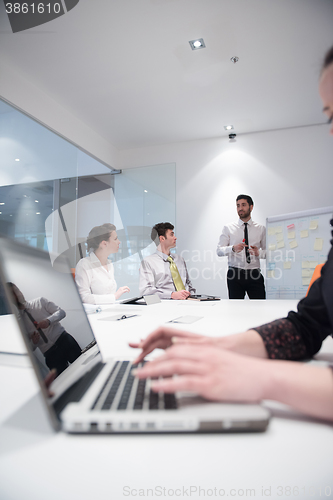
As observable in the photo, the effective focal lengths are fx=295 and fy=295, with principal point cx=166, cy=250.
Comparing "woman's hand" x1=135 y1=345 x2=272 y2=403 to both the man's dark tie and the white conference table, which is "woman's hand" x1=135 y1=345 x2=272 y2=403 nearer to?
the white conference table

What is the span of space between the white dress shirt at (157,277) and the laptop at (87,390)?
1986mm

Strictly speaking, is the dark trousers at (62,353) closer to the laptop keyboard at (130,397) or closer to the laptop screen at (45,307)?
the laptop screen at (45,307)

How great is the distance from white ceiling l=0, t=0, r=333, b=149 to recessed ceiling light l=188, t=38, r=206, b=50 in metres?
0.04

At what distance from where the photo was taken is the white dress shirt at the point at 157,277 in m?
2.66

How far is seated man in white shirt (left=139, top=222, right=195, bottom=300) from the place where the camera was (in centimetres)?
268

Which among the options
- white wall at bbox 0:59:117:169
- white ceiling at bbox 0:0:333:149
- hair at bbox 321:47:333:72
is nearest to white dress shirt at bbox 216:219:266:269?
white ceiling at bbox 0:0:333:149

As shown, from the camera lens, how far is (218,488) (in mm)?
313

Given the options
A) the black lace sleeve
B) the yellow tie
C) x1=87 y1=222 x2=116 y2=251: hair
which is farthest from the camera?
the yellow tie

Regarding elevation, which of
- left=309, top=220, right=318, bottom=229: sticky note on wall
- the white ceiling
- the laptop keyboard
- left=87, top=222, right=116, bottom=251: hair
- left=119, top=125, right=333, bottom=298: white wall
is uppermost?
the white ceiling

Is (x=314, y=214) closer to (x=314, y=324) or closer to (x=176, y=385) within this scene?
(x=314, y=324)

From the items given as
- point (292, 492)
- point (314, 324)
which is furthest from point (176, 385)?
point (314, 324)

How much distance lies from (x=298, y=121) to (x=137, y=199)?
8.56ft

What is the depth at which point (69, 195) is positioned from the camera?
378cm

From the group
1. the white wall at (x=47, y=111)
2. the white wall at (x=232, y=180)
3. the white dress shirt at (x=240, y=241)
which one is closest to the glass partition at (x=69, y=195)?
the white wall at (x=47, y=111)
